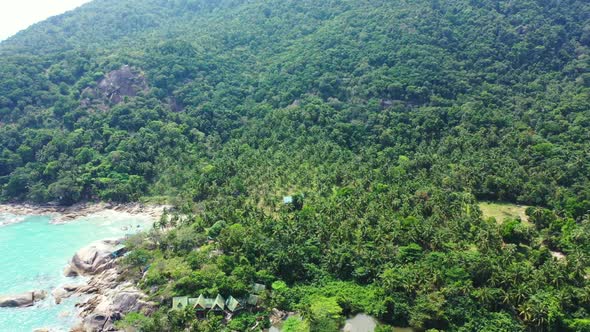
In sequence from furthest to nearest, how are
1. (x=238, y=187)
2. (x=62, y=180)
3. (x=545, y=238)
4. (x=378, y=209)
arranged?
1. (x=62, y=180)
2. (x=238, y=187)
3. (x=378, y=209)
4. (x=545, y=238)

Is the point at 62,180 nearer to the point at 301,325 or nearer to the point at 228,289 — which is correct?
the point at 228,289

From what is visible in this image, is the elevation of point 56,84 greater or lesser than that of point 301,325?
greater

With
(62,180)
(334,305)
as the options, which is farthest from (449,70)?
(62,180)

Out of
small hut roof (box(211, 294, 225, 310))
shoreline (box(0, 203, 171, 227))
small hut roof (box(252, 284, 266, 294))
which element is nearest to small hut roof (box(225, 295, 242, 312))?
small hut roof (box(211, 294, 225, 310))

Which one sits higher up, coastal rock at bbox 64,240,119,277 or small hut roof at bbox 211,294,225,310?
coastal rock at bbox 64,240,119,277

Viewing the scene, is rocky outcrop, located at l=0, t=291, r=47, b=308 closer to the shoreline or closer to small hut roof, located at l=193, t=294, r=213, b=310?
small hut roof, located at l=193, t=294, r=213, b=310

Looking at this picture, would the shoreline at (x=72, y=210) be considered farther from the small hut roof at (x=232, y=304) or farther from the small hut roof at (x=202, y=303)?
the small hut roof at (x=232, y=304)

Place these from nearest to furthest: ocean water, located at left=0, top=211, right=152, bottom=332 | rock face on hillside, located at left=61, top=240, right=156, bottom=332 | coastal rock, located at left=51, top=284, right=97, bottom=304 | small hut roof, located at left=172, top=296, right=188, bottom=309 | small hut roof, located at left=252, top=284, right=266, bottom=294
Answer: small hut roof, located at left=172, top=296, right=188, bottom=309, rock face on hillside, located at left=61, top=240, right=156, bottom=332, small hut roof, located at left=252, top=284, right=266, bottom=294, ocean water, located at left=0, top=211, right=152, bottom=332, coastal rock, located at left=51, top=284, right=97, bottom=304
